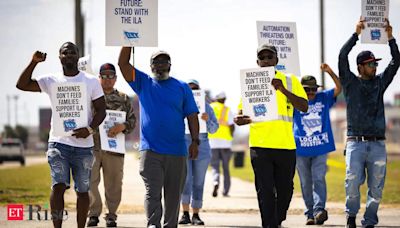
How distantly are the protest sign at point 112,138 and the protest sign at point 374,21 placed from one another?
12.0ft

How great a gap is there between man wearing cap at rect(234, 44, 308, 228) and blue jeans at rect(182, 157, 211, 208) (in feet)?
10.4

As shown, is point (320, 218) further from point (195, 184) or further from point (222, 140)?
point (222, 140)

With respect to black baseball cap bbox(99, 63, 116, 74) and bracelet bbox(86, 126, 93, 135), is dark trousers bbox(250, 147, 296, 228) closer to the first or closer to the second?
bracelet bbox(86, 126, 93, 135)

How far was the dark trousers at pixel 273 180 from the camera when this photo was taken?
34.9 feet

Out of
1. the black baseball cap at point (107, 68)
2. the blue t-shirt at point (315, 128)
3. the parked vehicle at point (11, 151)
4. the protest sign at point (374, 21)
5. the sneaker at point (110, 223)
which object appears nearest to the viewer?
the protest sign at point (374, 21)

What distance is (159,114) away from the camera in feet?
33.1

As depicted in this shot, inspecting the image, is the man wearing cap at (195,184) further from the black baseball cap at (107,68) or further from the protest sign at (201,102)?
the black baseball cap at (107,68)

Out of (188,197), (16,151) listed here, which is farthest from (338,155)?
(188,197)

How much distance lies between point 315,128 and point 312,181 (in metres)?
0.79

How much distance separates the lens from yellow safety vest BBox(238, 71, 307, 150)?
10673mm

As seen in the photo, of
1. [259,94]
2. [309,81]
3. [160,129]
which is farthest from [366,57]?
[160,129]

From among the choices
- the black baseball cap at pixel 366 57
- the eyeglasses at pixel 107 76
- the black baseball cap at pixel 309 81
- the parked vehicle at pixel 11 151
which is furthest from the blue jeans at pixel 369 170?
the parked vehicle at pixel 11 151

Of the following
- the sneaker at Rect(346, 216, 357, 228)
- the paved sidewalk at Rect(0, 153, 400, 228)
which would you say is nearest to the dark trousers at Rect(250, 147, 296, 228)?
the sneaker at Rect(346, 216, 357, 228)

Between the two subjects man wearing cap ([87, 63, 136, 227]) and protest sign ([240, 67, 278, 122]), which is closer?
protest sign ([240, 67, 278, 122])
